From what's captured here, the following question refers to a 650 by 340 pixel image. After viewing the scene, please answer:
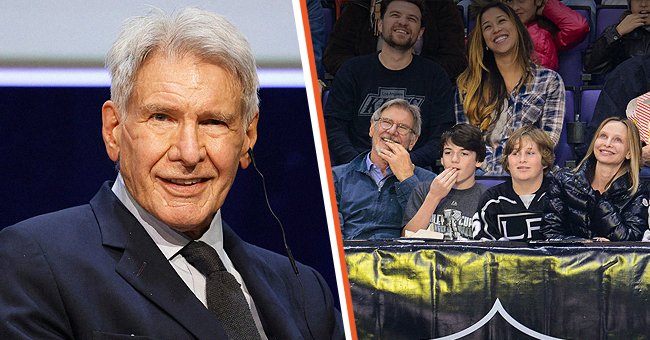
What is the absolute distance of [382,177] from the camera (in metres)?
3.26

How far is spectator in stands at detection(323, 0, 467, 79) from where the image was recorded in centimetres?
328

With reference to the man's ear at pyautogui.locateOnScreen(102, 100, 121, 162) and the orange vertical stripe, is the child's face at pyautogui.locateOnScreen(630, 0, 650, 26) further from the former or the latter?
the man's ear at pyautogui.locateOnScreen(102, 100, 121, 162)

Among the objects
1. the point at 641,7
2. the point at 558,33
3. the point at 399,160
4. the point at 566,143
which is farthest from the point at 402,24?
the point at 641,7

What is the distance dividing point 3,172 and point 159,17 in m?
0.35

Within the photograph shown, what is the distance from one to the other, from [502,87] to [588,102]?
1.06 ft

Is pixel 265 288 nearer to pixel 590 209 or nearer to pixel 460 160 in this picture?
pixel 460 160

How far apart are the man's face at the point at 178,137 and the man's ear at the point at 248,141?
1.8 inches

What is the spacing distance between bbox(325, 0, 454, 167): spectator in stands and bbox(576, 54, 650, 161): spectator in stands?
53cm

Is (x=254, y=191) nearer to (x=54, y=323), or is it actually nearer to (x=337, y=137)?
(x=54, y=323)

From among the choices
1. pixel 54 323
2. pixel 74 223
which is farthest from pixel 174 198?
pixel 54 323

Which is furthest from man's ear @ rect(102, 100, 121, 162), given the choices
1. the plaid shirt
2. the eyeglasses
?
the plaid shirt

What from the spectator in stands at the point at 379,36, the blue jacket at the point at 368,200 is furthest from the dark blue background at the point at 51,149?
the spectator in stands at the point at 379,36

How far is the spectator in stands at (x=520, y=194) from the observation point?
10.4ft

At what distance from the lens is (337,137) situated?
3.26 metres
